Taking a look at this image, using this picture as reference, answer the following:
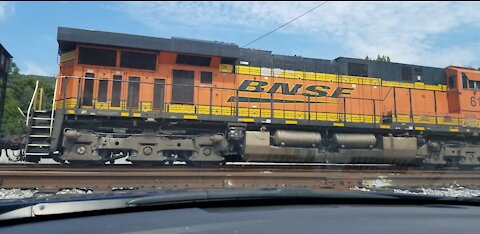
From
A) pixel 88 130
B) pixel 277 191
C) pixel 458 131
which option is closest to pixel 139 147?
pixel 88 130

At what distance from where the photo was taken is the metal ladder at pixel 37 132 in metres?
8.00

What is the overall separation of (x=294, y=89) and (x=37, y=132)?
629cm

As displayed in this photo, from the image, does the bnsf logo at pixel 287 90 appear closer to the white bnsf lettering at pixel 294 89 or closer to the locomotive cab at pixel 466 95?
the white bnsf lettering at pixel 294 89

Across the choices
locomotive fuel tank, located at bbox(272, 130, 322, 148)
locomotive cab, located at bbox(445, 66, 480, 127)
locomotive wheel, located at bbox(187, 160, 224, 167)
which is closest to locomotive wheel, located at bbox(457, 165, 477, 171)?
locomotive cab, located at bbox(445, 66, 480, 127)

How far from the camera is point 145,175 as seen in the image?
6.32 m

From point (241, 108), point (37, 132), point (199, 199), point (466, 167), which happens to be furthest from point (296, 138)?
point (199, 199)

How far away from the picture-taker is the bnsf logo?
1006 centimetres

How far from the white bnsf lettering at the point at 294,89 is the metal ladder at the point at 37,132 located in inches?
179

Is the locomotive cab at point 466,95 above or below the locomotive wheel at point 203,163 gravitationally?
above

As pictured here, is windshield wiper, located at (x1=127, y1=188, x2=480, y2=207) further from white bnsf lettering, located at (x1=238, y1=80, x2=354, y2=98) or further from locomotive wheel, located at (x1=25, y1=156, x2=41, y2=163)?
white bnsf lettering, located at (x1=238, y1=80, x2=354, y2=98)

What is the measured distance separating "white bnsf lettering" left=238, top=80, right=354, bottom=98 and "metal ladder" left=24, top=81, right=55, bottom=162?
15.0 ft

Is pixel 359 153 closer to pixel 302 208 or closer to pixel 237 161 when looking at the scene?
pixel 237 161

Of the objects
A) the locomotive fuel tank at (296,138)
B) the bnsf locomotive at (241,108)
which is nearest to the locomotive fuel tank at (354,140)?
the bnsf locomotive at (241,108)

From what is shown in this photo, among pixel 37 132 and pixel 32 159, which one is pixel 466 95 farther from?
pixel 32 159
